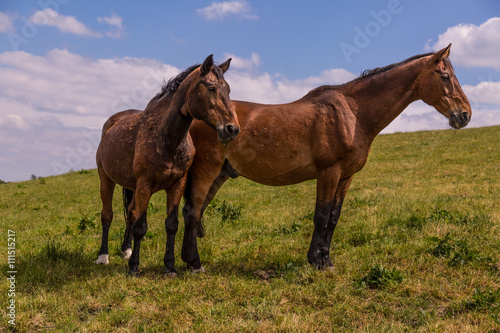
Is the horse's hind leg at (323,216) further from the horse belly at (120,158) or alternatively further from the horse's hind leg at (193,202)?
the horse belly at (120,158)

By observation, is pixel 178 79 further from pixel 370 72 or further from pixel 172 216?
pixel 370 72

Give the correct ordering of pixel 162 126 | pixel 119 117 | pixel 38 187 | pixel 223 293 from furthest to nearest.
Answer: pixel 38 187
pixel 119 117
pixel 162 126
pixel 223 293

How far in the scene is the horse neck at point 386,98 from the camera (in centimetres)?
604

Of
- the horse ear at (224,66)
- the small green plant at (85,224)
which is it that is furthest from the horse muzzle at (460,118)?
the small green plant at (85,224)

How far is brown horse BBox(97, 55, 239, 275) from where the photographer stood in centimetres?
505

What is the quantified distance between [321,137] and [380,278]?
2.25 meters

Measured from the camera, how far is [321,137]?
589 cm

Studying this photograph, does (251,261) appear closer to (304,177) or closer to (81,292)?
(304,177)

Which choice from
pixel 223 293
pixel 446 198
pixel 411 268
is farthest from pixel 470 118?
pixel 446 198

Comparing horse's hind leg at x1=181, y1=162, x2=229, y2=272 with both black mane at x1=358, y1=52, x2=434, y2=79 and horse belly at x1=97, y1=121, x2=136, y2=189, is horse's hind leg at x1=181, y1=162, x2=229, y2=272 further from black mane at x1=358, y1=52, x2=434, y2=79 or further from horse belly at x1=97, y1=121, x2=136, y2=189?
black mane at x1=358, y1=52, x2=434, y2=79

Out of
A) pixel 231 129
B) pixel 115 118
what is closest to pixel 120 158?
pixel 115 118

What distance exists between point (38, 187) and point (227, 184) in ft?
32.3

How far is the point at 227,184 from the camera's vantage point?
16312mm

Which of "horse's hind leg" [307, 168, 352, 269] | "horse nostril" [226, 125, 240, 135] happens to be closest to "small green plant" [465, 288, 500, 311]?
"horse's hind leg" [307, 168, 352, 269]
